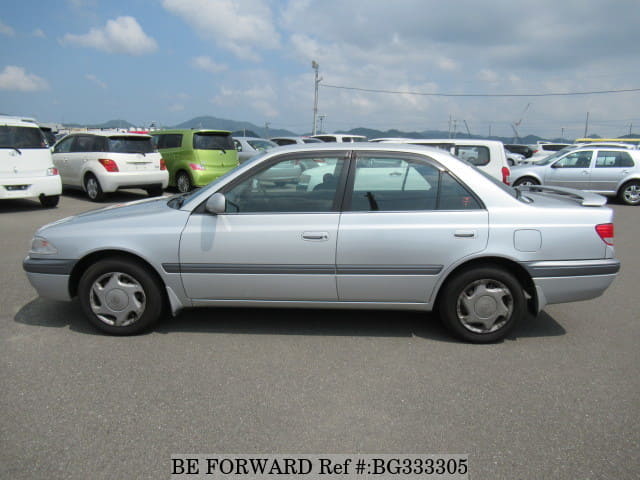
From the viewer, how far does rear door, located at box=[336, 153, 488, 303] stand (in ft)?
11.9

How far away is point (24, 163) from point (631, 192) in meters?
15.0

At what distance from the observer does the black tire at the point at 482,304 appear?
12.0 feet

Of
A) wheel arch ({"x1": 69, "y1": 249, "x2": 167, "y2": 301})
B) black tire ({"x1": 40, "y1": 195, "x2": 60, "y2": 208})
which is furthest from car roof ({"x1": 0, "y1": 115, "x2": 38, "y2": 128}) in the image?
wheel arch ({"x1": 69, "y1": 249, "x2": 167, "y2": 301})

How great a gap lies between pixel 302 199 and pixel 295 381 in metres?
1.39

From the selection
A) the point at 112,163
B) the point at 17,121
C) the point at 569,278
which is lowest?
the point at 569,278

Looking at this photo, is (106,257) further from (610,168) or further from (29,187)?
(610,168)

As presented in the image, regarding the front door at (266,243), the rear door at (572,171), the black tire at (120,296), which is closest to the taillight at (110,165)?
the black tire at (120,296)

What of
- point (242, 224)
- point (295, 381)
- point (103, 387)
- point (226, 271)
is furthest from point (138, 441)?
point (242, 224)

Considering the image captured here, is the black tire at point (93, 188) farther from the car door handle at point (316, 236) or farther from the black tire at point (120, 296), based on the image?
the car door handle at point (316, 236)

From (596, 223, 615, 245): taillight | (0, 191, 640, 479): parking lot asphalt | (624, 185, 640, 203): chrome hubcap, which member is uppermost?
(596, 223, 615, 245): taillight

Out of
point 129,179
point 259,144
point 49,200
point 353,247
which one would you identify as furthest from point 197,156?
point 353,247

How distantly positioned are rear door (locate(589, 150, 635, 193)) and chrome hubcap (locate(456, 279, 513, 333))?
38.0 feet

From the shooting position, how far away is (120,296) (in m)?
3.86

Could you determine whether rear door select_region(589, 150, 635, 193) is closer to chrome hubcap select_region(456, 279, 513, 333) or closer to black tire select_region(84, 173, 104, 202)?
chrome hubcap select_region(456, 279, 513, 333)
